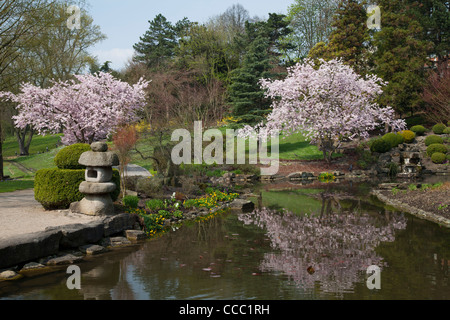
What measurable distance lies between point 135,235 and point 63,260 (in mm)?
2170

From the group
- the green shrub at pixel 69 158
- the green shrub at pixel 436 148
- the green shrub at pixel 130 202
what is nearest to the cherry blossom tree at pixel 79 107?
the green shrub at pixel 69 158

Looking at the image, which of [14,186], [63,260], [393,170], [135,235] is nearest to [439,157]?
[393,170]

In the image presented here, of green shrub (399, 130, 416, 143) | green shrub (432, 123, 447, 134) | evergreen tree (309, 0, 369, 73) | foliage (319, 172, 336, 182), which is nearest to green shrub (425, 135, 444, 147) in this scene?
green shrub (399, 130, 416, 143)

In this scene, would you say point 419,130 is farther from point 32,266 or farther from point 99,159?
point 32,266

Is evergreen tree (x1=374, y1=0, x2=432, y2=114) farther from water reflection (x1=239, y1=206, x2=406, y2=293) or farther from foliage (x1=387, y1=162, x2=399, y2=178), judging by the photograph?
water reflection (x1=239, y1=206, x2=406, y2=293)

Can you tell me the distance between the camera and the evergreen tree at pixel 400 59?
32062mm

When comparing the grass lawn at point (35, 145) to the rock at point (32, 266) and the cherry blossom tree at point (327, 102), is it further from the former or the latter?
the rock at point (32, 266)

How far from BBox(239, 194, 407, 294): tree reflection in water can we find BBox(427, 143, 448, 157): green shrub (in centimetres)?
1754

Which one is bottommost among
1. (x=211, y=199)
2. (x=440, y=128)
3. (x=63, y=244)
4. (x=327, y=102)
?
(x=63, y=244)

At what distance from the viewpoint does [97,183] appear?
9953 mm

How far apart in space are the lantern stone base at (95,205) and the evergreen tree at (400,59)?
27724mm

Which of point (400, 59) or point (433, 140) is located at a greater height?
point (400, 59)

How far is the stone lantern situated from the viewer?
9.88 meters

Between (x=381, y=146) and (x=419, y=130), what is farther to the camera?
(x=419, y=130)
